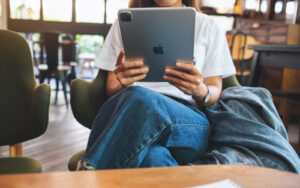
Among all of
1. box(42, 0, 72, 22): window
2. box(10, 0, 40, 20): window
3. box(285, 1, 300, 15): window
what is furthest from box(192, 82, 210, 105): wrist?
box(10, 0, 40, 20): window

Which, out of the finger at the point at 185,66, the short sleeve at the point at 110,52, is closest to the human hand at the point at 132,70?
the finger at the point at 185,66

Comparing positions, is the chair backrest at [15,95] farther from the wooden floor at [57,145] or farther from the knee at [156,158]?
the wooden floor at [57,145]

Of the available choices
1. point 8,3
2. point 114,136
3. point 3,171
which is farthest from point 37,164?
point 8,3

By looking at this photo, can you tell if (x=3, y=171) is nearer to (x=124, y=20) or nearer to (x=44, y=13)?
(x=124, y=20)

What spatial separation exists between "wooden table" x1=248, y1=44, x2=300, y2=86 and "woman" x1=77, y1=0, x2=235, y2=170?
2.98 feet

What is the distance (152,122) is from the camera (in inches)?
31.1

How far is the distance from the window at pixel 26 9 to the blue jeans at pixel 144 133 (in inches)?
233

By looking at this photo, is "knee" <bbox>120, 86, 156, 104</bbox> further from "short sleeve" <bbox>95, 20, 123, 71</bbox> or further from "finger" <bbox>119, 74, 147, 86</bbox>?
"short sleeve" <bbox>95, 20, 123, 71</bbox>

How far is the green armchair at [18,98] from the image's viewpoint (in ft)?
3.74

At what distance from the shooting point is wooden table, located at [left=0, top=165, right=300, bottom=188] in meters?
0.52

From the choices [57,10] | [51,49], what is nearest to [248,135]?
[51,49]

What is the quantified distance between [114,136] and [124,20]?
1.20ft

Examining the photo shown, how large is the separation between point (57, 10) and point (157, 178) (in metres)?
6.24

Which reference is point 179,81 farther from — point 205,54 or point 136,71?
point 205,54
